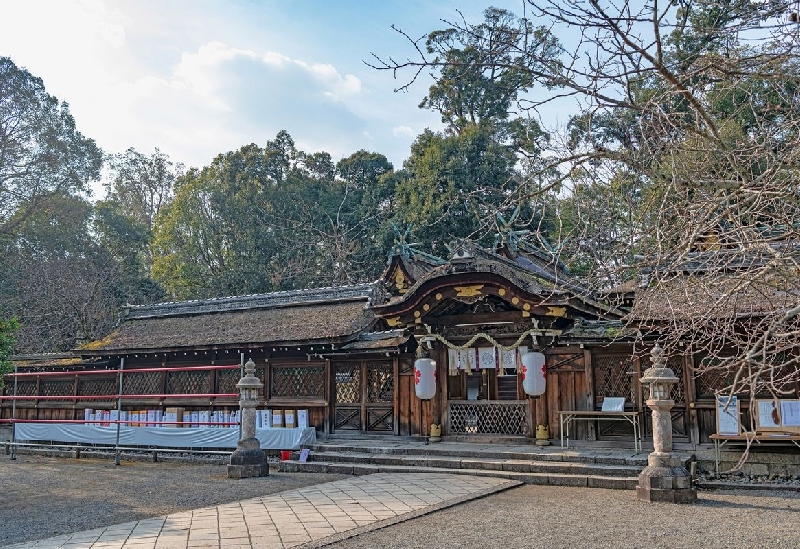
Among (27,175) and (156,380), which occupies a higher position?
(27,175)

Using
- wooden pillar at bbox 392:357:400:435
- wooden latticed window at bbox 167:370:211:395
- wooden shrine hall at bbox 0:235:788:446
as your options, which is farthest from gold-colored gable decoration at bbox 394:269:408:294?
wooden latticed window at bbox 167:370:211:395

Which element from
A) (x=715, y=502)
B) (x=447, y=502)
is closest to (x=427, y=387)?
(x=447, y=502)

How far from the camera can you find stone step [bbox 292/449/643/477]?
11896mm

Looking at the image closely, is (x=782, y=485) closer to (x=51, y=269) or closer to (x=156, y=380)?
(x=156, y=380)

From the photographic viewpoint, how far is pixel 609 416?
1354 cm

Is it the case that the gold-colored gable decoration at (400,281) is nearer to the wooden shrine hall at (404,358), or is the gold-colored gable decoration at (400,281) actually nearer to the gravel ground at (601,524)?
the wooden shrine hall at (404,358)

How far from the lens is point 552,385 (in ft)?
48.4

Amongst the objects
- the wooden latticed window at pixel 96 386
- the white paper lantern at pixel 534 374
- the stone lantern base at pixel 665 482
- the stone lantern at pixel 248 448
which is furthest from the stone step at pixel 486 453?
the wooden latticed window at pixel 96 386

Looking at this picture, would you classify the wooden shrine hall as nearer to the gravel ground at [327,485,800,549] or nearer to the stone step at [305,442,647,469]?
the stone step at [305,442,647,469]

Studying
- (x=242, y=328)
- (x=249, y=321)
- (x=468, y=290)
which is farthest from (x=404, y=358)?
(x=249, y=321)

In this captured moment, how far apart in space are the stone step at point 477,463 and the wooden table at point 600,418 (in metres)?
1.23

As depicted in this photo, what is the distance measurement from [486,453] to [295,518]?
18.4 feet

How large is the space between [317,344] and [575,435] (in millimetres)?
6539

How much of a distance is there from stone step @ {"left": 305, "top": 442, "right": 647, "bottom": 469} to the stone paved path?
4.47 ft
